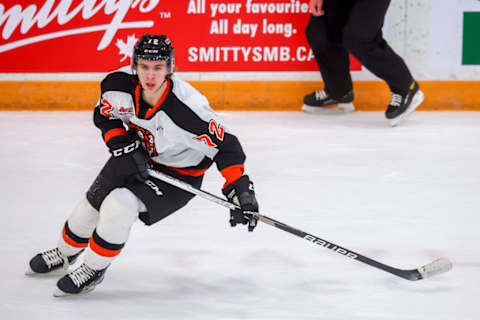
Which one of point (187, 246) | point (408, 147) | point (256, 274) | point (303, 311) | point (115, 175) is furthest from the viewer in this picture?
point (408, 147)

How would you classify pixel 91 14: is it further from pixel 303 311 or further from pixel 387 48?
pixel 303 311

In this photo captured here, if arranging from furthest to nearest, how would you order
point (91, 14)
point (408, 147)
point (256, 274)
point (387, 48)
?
point (91, 14) → point (387, 48) → point (408, 147) → point (256, 274)

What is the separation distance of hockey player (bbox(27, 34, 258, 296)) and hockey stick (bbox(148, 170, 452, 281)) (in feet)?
0.08

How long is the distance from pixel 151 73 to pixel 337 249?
27.2 inches

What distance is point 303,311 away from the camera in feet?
6.08

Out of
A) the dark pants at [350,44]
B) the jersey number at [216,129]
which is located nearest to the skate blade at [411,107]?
the dark pants at [350,44]

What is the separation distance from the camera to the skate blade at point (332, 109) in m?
5.05

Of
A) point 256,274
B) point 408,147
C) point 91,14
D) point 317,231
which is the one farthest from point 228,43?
point 256,274

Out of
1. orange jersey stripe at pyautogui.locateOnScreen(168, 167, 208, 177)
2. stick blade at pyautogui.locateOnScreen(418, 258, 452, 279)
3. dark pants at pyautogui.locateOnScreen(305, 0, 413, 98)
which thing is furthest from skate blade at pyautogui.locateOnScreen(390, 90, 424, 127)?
orange jersey stripe at pyautogui.locateOnScreen(168, 167, 208, 177)

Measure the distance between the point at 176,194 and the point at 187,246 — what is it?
386 mm

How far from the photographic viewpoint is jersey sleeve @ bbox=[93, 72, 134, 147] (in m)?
2.01

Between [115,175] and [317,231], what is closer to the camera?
[115,175]

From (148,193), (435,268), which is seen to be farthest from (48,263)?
(435,268)

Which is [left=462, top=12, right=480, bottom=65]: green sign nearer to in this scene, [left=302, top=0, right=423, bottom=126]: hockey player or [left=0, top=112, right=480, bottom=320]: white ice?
[left=302, top=0, right=423, bottom=126]: hockey player
